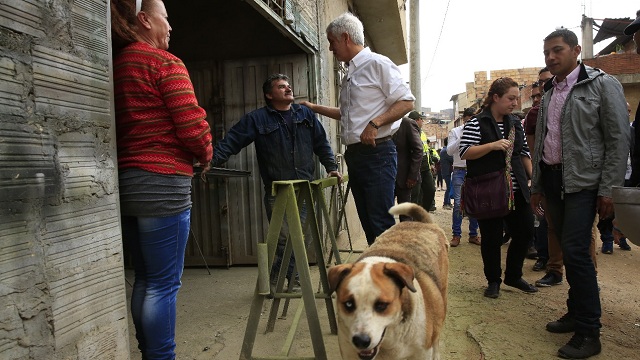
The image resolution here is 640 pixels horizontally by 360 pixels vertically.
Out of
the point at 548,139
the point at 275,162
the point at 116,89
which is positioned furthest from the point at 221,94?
the point at 548,139

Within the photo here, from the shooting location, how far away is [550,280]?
15.3 ft

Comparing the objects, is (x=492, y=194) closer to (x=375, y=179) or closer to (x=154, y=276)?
(x=375, y=179)

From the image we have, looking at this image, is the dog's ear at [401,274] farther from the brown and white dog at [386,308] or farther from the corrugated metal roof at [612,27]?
the corrugated metal roof at [612,27]

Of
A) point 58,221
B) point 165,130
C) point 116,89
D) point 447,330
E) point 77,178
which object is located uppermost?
point 116,89

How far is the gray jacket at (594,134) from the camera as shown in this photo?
291 centimetres

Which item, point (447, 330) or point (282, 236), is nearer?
point (447, 330)

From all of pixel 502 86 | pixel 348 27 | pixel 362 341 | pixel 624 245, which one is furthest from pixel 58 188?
pixel 624 245

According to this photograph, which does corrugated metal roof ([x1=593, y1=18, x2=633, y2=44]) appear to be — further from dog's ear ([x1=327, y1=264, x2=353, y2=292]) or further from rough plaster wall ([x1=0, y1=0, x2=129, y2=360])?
rough plaster wall ([x1=0, y1=0, x2=129, y2=360])

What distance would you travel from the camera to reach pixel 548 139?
3.44 m

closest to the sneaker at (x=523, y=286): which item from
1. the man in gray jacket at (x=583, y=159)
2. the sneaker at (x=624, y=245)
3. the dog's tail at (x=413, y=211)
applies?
the man in gray jacket at (x=583, y=159)

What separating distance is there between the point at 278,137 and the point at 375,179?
4.74ft

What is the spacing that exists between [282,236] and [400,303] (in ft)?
6.94

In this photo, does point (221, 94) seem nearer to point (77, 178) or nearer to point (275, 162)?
point (275, 162)

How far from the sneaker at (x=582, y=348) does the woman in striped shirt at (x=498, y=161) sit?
1324 mm
